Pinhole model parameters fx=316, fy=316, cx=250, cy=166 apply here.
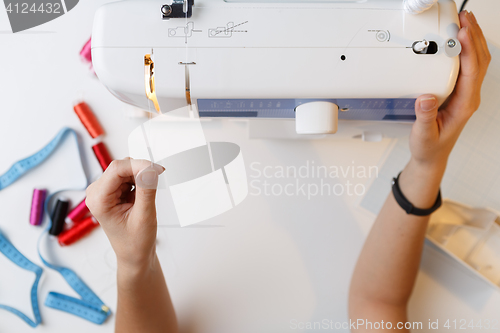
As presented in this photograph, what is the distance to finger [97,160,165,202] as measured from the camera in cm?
51

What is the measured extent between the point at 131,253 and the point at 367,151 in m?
0.64

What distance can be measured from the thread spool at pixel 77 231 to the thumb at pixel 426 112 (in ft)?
2.65

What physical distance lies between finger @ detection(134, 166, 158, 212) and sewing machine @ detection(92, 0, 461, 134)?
135mm

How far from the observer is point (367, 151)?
867mm

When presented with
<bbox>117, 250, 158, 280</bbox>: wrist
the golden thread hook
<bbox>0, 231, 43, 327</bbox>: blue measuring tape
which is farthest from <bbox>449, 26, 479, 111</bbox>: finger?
<bbox>0, 231, 43, 327</bbox>: blue measuring tape

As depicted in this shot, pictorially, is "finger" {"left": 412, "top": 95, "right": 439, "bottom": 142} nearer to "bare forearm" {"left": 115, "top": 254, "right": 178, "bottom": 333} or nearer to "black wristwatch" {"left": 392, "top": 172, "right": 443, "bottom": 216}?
"black wristwatch" {"left": 392, "top": 172, "right": 443, "bottom": 216}

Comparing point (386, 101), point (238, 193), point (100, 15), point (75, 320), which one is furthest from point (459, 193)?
point (75, 320)

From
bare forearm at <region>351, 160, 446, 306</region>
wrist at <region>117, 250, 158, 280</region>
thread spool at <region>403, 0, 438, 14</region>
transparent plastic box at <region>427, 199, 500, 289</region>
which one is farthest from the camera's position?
transparent plastic box at <region>427, 199, 500, 289</region>

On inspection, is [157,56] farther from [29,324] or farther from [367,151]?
[29,324]

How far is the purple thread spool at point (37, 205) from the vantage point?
85 centimetres

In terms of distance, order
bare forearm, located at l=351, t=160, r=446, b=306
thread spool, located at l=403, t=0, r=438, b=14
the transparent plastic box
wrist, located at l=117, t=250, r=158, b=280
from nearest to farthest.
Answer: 1. thread spool, located at l=403, t=0, r=438, b=14
2. wrist, located at l=117, t=250, r=158, b=280
3. bare forearm, located at l=351, t=160, r=446, b=306
4. the transparent plastic box

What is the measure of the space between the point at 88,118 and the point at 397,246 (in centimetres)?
83

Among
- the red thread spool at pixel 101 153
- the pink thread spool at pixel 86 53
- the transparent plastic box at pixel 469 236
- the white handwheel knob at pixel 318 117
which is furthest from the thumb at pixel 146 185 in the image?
the transparent plastic box at pixel 469 236

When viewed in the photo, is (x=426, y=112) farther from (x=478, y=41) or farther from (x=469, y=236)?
(x=469, y=236)
